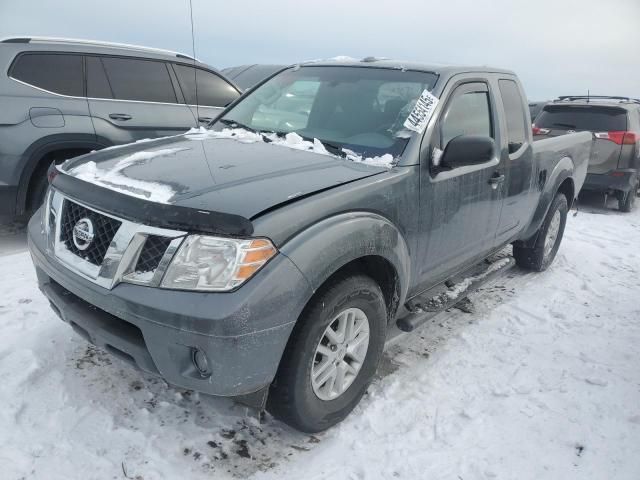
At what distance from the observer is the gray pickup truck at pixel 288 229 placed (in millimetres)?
1948

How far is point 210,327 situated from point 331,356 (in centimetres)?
75

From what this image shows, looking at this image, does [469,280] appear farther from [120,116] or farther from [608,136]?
[608,136]

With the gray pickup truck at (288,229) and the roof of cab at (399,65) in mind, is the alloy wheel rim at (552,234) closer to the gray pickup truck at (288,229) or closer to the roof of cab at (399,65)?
the gray pickup truck at (288,229)

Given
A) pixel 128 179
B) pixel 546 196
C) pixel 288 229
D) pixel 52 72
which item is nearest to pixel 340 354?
pixel 288 229

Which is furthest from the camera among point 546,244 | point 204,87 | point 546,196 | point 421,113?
point 204,87

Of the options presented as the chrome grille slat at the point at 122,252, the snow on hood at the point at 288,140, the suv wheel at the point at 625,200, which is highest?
the snow on hood at the point at 288,140

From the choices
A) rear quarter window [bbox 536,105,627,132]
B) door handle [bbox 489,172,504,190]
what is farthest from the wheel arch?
rear quarter window [bbox 536,105,627,132]

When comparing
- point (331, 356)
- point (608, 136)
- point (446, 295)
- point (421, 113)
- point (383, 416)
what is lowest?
point (383, 416)

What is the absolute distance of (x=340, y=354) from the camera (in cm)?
247

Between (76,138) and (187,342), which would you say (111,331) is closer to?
(187,342)

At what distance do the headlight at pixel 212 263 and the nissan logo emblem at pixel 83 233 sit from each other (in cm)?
50

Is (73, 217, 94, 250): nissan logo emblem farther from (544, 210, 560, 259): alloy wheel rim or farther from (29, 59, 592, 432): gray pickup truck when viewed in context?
(544, 210, 560, 259): alloy wheel rim

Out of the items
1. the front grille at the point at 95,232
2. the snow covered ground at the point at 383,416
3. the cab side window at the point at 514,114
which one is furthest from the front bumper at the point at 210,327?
the cab side window at the point at 514,114

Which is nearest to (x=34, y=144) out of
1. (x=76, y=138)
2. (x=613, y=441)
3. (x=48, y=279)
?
(x=76, y=138)
